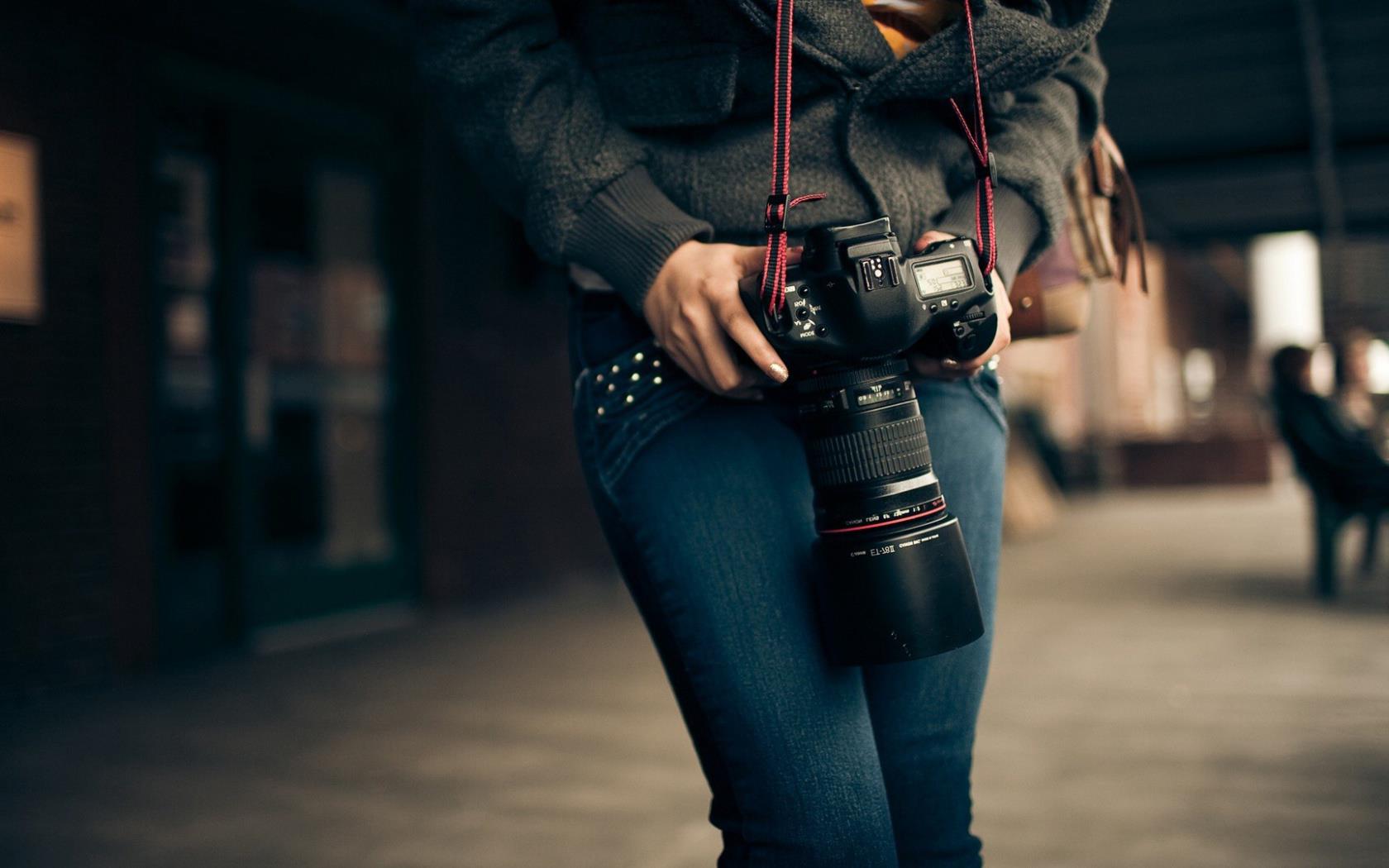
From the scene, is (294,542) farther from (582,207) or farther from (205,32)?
(582,207)

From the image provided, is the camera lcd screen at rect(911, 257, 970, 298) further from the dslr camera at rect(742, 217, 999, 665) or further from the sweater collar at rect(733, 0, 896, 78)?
the sweater collar at rect(733, 0, 896, 78)

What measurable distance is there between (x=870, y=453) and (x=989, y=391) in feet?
0.85

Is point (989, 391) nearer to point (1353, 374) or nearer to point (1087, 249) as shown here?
point (1087, 249)

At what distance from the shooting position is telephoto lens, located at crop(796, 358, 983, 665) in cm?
93

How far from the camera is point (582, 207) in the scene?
1.04m

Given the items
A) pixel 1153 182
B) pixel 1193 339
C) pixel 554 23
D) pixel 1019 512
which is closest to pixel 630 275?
pixel 554 23

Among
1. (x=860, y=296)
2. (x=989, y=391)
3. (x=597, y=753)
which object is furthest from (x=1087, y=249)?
(x=597, y=753)

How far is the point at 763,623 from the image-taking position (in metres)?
0.98

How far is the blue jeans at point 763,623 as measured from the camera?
3.19 ft

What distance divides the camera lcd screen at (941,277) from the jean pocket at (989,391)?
0.18 m

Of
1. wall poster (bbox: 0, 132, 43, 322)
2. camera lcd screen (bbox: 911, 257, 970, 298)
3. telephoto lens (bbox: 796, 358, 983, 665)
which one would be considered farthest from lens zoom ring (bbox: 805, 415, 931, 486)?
wall poster (bbox: 0, 132, 43, 322)

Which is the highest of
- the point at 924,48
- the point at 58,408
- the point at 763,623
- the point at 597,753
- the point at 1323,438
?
the point at 924,48

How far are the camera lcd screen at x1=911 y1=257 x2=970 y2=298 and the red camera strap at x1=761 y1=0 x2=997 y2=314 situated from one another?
0.05 meters

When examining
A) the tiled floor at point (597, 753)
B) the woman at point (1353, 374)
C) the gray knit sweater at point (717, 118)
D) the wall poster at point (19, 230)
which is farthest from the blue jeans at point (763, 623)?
the woman at point (1353, 374)
